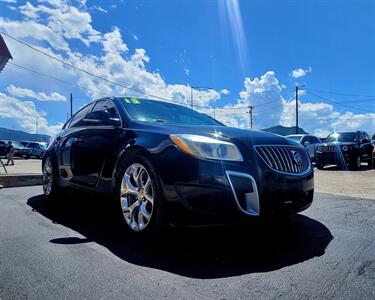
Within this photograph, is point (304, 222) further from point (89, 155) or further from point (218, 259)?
point (89, 155)

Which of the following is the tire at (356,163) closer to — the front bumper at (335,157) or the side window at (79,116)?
the front bumper at (335,157)

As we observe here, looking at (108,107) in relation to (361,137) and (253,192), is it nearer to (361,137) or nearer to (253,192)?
(253,192)

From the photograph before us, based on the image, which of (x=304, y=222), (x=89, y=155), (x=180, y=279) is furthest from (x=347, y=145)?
(x=180, y=279)

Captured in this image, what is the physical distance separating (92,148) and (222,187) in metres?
2.09

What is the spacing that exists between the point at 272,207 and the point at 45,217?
9.50ft

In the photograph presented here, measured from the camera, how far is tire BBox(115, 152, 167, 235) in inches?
120

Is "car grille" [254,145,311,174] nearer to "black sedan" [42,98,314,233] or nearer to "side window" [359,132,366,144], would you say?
"black sedan" [42,98,314,233]

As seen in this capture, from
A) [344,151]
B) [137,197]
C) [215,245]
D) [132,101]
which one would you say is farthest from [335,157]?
[137,197]

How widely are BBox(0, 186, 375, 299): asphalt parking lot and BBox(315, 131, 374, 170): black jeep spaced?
10.9m

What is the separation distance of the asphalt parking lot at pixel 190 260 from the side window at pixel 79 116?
5.26ft

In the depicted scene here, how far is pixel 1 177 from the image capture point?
7301 millimetres

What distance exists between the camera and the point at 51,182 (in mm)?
5441

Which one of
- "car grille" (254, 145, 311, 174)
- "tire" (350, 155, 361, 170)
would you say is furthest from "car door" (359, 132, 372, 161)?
"car grille" (254, 145, 311, 174)

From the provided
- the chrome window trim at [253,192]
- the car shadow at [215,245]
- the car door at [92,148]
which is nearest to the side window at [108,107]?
the car door at [92,148]
